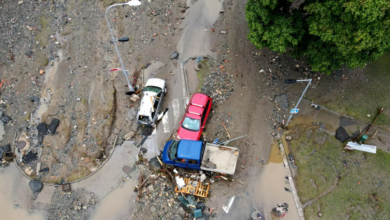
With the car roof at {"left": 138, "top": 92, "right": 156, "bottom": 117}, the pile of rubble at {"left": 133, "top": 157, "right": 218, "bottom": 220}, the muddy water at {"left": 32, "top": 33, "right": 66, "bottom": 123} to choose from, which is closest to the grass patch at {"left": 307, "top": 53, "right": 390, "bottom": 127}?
the pile of rubble at {"left": 133, "top": 157, "right": 218, "bottom": 220}

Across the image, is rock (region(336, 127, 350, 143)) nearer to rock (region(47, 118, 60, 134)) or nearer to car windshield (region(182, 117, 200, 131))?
car windshield (region(182, 117, 200, 131))

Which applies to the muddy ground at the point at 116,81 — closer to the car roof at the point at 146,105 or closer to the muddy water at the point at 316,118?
the muddy water at the point at 316,118

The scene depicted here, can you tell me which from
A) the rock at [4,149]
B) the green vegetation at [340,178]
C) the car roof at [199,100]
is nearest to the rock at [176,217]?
the car roof at [199,100]

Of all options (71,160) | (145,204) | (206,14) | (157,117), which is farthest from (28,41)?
(145,204)

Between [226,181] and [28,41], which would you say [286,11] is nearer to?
[226,181]

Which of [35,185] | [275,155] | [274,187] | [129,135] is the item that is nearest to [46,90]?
[35,185]

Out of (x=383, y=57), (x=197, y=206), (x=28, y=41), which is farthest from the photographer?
(x=28, y=41)

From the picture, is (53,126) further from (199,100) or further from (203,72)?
(203,72)
